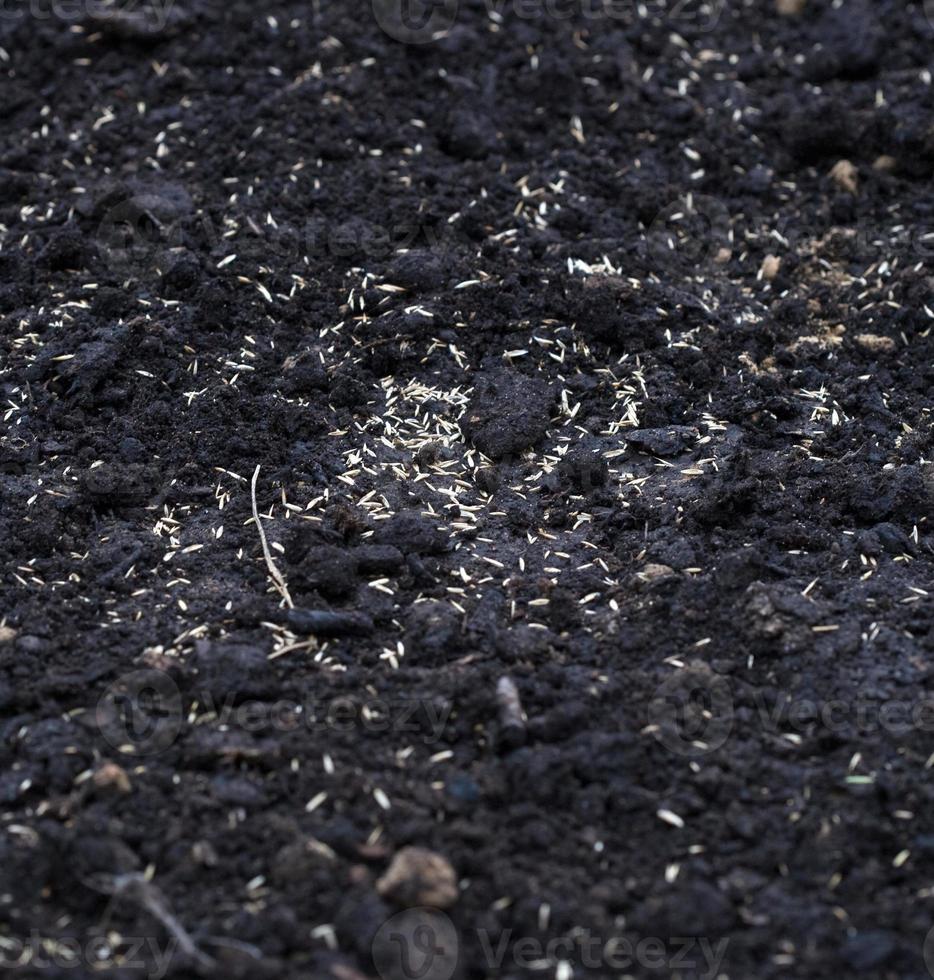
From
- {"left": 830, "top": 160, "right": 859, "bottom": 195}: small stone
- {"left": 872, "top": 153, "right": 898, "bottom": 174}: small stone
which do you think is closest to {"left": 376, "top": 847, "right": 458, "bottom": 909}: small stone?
{"left": 830, "top": 160, "right": 859, "bottom": 195}: small stone

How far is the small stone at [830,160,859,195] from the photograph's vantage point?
5.83 m

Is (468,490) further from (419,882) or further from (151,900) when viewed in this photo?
(151,900)

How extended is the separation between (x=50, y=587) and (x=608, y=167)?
3003mm

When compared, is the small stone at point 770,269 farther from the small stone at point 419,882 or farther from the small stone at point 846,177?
the small stone at point 419,882

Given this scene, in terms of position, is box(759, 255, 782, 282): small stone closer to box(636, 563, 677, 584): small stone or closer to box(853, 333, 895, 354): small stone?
box(853, 333, 895, 354): small stone

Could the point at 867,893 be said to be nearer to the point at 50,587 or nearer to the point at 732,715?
the point at 732,715

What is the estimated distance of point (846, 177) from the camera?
584 centimetres
